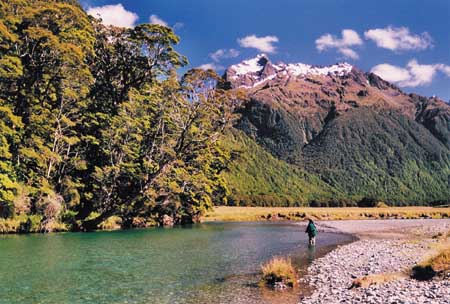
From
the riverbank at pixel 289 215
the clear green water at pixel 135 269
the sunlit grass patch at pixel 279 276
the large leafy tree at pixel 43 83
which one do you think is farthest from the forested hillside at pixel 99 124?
the sunlit grass patch at pixel 279 276

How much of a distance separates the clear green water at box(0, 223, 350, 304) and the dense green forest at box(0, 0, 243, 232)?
958cm

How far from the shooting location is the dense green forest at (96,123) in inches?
1676

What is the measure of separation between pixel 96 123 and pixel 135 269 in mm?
30784

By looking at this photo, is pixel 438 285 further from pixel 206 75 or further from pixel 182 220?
pixel 182 220

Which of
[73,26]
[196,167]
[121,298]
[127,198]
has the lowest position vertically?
[121,298]

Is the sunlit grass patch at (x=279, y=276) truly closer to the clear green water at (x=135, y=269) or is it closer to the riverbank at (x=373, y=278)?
the clear green water at (x=135, y=269)

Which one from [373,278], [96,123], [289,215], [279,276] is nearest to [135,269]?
[279,276]

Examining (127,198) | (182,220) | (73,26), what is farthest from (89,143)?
(182,220)

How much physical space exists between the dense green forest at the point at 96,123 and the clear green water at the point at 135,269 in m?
9.58

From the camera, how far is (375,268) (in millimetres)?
21031

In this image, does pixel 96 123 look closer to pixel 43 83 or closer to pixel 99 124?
pixel 99 124

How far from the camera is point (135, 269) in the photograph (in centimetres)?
2255

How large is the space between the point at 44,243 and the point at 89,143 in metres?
21.1

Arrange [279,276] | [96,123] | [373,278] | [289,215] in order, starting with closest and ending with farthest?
[373,278], [279,276], [96,123], [289,215]
